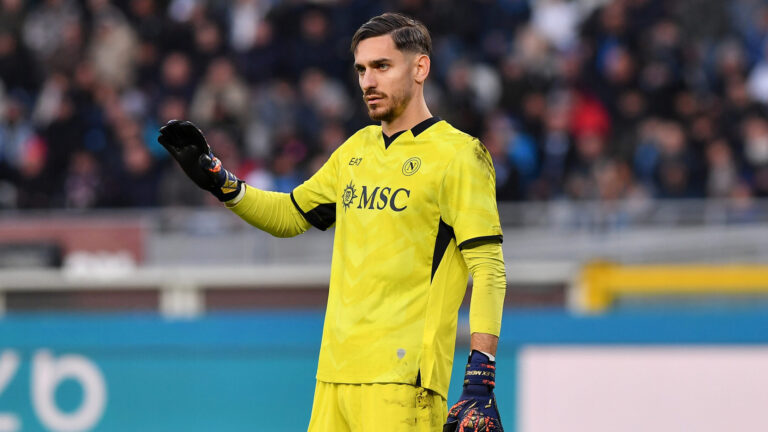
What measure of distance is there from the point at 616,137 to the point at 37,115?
5.84 m

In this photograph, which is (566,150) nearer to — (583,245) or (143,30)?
(583,245)

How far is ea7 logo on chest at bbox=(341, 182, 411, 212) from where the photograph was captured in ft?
13.5

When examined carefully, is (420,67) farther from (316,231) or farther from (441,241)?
(316,231)

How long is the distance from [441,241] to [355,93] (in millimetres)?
8220

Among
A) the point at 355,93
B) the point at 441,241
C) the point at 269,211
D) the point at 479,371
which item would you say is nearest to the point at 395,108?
the point at 441,241

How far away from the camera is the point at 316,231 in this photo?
10102 mm

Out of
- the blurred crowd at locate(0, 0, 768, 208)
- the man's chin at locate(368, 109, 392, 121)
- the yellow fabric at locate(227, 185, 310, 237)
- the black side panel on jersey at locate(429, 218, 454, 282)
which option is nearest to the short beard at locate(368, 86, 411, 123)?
the man's chin at locate(368, 109, 392, 121)

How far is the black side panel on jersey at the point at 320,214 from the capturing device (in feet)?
14.7

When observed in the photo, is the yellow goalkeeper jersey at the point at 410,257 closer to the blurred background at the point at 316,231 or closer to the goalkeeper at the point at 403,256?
the goalkeeper at the point at 403,256

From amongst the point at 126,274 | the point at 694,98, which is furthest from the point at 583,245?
the point at 126,274

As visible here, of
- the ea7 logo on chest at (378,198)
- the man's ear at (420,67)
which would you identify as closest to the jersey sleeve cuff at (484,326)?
the ea7 logo on chest at (378,198)

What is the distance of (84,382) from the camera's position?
278 inches

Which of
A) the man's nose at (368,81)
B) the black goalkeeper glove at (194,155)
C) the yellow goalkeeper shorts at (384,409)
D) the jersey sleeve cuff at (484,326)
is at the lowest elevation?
the yellow goalkeeper shorts at (384,409)

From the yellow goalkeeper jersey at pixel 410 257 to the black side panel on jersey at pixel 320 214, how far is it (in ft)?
0.88
